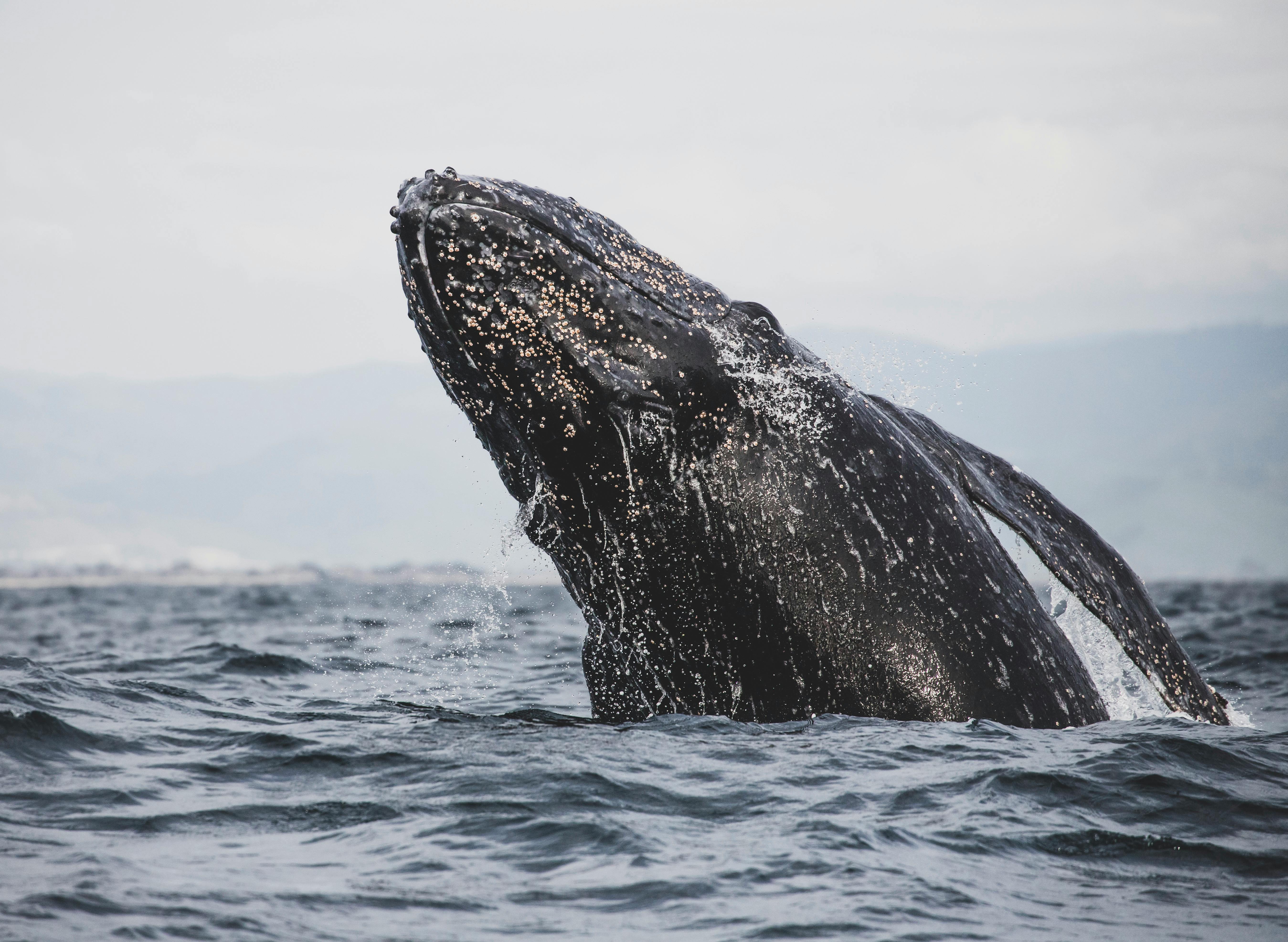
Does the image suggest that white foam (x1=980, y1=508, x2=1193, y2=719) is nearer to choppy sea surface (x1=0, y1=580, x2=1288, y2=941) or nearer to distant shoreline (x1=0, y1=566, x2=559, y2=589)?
choppy sea surface (x1=0, y1=580, x2=1288, y2=941)

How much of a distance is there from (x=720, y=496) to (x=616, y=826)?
2040 millimetres

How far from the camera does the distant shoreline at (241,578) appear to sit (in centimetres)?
12331

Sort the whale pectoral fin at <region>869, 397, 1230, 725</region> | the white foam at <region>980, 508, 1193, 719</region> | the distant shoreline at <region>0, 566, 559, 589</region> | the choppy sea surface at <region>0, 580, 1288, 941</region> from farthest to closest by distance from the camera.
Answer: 1. the distant shoreline at <region>0, 566, 559, 589</region>
2. the white foam at <region>980, 508, 1193, 719</region>
3. the whale pectoral fin at <region>869, 397, 1230, 725</region>
4. the choppy sea surface at <region>0, 580, 1288, 941</region>

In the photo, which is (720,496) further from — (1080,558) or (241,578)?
(241,578)

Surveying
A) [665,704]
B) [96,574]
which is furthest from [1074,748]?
[96,574]

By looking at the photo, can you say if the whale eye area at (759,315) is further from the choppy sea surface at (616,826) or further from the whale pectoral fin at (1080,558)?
the choppy sea surface at (616,826)

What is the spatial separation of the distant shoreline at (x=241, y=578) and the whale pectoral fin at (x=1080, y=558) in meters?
103

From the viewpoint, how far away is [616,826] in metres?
6.27

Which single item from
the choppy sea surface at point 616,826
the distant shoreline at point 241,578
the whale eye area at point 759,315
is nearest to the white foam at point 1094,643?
the choppy sea surface at point 616,826

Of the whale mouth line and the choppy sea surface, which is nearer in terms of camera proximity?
the choppy sea surface

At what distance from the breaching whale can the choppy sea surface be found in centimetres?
33

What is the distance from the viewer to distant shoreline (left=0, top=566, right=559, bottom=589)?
12331cm

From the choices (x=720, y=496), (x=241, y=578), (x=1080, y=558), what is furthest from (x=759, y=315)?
(x=241, y=578)

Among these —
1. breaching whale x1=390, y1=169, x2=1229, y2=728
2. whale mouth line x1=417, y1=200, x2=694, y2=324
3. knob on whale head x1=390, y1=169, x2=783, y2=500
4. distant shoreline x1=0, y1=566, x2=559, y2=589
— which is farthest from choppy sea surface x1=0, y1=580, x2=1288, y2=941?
distant shoreline x1=0, y1=566, x2=559, y2=589
